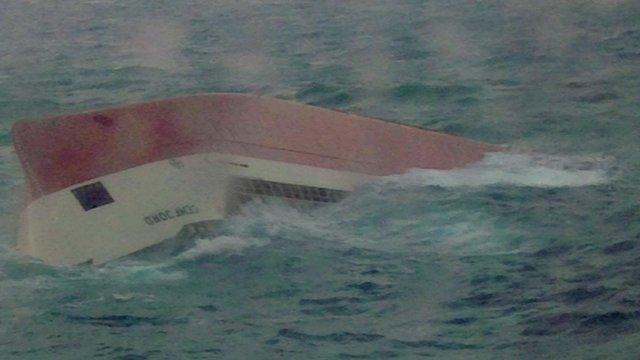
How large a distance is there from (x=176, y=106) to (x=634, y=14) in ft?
93.5

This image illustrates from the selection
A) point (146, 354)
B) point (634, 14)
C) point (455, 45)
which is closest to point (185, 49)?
point (455, 45)

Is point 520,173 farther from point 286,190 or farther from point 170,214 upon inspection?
point 170,214

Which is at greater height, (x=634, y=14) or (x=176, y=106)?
(x=176, y=106)

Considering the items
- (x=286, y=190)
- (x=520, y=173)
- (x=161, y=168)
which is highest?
(x=161, y=168)

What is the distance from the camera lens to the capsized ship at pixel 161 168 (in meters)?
15.2

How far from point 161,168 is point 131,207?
0.87 meters

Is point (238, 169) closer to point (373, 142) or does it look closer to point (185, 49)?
Result: point (373, 142)

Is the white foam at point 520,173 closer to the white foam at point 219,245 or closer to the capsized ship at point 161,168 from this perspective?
the capsized ship at point 161,168

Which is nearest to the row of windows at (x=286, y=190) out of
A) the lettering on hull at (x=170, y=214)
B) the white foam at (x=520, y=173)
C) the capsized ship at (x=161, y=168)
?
the capsized ship at (x=161, y=168)

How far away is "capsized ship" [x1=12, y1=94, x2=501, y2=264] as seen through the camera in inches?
598

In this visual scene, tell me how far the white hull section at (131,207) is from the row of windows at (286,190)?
3.5 inches

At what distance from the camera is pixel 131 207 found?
50.3ft

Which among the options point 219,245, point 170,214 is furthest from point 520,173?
point 170,214

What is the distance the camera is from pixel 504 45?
3472cm
